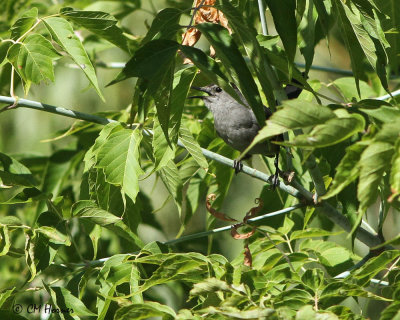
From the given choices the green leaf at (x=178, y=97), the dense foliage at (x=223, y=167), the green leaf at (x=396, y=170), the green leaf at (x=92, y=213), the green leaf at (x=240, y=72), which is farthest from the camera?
the green leaf at (x=92, y=213)

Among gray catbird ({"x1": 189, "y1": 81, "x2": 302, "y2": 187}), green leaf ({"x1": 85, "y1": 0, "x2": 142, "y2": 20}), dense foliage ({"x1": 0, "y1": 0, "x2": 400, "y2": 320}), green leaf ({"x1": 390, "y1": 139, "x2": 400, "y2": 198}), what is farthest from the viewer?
green leaf ({"x1": 85, "y1": 0, "x2": 142, "y2": 20})

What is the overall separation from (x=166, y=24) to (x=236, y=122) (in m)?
1.39

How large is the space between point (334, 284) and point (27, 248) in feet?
2.87

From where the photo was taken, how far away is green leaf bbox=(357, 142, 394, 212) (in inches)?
43.2

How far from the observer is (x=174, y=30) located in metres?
1.57

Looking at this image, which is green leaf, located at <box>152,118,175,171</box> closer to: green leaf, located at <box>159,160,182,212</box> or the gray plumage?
green leaf, located at <box>159,160,182,212</box>

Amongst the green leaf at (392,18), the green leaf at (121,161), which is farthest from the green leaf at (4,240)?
the green leaf at (392,18)

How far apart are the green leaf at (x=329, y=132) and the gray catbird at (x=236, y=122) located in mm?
1304

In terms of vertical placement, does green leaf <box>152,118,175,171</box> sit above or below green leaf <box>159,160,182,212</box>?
above

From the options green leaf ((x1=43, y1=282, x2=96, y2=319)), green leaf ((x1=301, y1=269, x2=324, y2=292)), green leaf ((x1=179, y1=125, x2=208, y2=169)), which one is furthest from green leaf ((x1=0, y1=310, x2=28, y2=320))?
green leaf ((x1=301, y1=269, x2=324, y2=292))

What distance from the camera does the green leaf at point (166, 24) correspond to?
1.57m

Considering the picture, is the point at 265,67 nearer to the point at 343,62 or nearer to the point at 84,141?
the point at 84,141

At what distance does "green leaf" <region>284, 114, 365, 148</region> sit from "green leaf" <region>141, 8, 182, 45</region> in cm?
57

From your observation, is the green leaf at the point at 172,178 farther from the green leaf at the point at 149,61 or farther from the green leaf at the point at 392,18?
the green leaf at the point at 392,18
